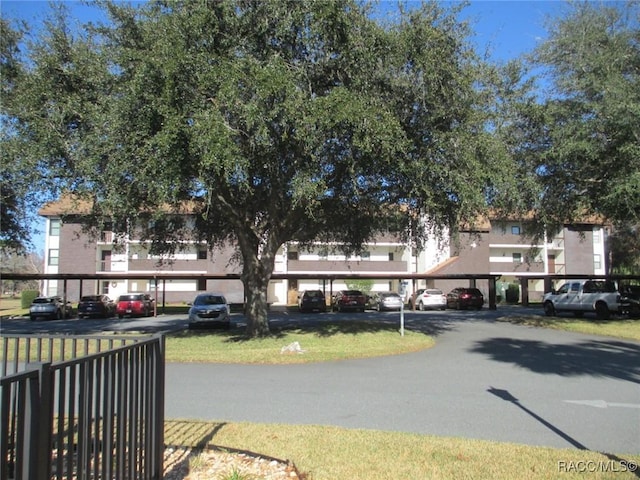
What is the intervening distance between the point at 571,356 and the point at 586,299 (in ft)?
55.2

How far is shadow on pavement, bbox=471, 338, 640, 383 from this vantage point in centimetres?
1252

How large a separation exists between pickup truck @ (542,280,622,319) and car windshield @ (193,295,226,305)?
62.3 ft

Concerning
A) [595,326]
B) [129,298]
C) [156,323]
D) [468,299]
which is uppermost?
[129,298]

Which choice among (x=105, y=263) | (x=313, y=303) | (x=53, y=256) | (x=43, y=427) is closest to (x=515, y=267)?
(x=313, y=303)

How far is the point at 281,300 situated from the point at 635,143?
42381mm

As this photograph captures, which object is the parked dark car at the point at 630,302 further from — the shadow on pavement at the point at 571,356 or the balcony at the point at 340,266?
the balcony at the point at 340,266

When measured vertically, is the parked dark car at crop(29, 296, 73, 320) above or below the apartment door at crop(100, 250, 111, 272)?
below

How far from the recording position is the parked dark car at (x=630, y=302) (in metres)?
28.2

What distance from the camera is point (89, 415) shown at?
11.8 feet

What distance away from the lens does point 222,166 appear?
13.0 m

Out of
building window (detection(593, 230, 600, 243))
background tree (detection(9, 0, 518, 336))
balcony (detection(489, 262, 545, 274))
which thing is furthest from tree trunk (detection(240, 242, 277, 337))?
building window (detection(593, 230, 600, 243))

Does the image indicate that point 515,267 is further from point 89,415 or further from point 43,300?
point 89,415

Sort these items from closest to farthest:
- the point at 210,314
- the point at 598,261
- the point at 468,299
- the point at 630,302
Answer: the point at 210,314, the point at 630,302, the point at 468,299, the point at 598,261

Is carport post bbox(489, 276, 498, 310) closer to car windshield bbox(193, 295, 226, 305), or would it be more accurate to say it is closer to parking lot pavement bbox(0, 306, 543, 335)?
parking lot pavement bbox(0, 306, 543, 335)
